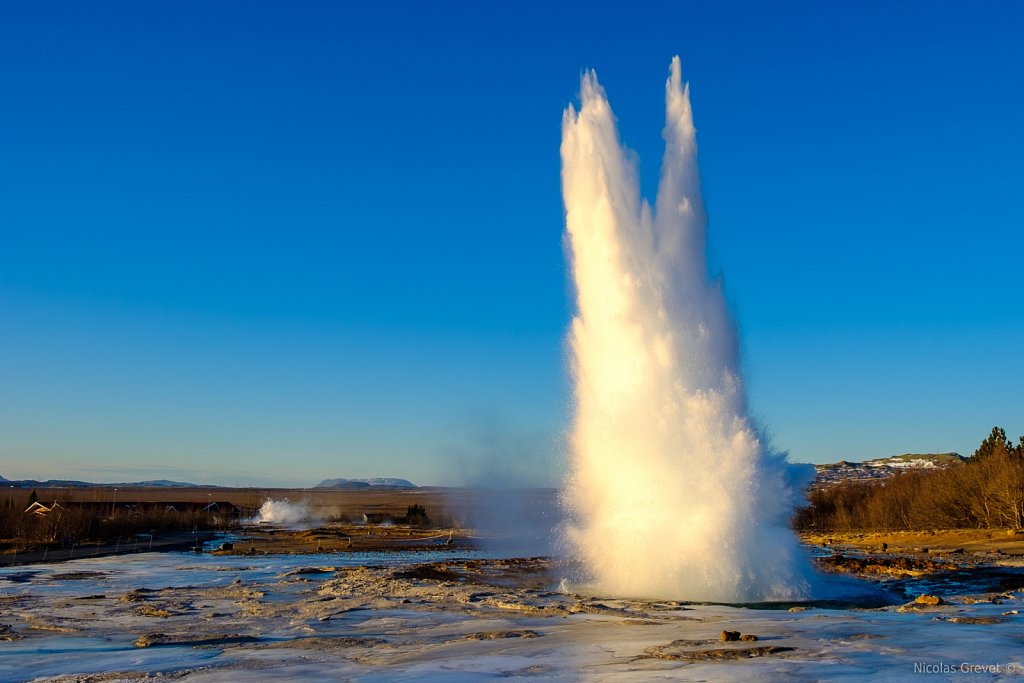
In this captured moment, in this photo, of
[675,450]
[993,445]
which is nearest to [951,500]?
[993,445]

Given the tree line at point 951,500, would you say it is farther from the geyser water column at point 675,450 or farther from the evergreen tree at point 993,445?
the geyser water column at point 675,450

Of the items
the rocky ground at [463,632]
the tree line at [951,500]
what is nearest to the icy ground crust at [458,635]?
the rocky ground at [463,632]

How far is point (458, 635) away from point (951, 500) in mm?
65961

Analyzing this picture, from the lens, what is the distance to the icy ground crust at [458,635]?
1195cm

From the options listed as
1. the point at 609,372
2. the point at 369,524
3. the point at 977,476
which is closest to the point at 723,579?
the point at 609,372

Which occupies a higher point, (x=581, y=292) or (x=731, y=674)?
(x=581, y=292)

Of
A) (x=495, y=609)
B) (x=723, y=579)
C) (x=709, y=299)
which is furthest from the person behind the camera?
(x=709, y=299)

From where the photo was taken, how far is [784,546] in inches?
903

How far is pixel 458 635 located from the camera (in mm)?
16109

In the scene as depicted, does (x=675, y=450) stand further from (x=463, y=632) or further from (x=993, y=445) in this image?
(x=993, y=445)

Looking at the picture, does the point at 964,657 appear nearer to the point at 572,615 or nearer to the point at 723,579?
the point at 572,615

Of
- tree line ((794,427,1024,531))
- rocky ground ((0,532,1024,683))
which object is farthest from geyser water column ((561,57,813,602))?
tree line ((794,427,1024,531))

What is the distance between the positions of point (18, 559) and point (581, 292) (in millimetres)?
30372

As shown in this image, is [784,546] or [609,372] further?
[609,372]
